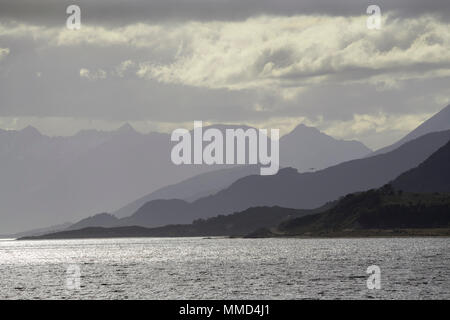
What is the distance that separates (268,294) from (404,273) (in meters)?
53.3

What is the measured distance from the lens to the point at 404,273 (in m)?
175

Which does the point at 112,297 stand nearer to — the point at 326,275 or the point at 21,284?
the point at 21,284

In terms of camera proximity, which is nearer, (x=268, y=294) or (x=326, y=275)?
(x=268, y=294)
